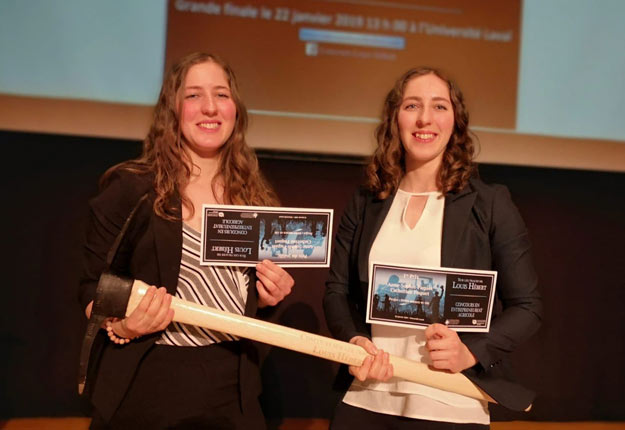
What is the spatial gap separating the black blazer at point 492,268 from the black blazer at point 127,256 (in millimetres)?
439

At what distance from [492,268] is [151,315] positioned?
0.86 m

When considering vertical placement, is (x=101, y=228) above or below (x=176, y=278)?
above

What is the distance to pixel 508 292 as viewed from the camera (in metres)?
1.45

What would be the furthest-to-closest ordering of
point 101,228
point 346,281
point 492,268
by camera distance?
point 346,281 → point 492,268 → point 101,228

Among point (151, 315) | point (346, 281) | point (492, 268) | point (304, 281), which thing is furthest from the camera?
point (304, 281)

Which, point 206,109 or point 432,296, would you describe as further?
point 206,109

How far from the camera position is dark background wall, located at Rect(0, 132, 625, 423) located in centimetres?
275

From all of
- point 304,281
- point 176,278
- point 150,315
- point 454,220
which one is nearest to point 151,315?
point 150,315

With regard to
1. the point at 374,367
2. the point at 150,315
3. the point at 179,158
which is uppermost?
the point at 179,158

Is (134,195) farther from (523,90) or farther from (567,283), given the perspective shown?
(567,283)

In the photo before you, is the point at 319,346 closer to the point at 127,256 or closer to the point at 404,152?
the point at 127,256

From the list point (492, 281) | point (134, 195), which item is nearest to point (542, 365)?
point (492, 281)

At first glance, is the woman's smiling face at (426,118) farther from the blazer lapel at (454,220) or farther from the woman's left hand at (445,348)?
the woman's left hand at (445,348)

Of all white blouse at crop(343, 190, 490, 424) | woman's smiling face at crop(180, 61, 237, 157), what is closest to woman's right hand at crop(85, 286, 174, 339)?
woman's smiling face at crop(180, 61, 237, 157)
